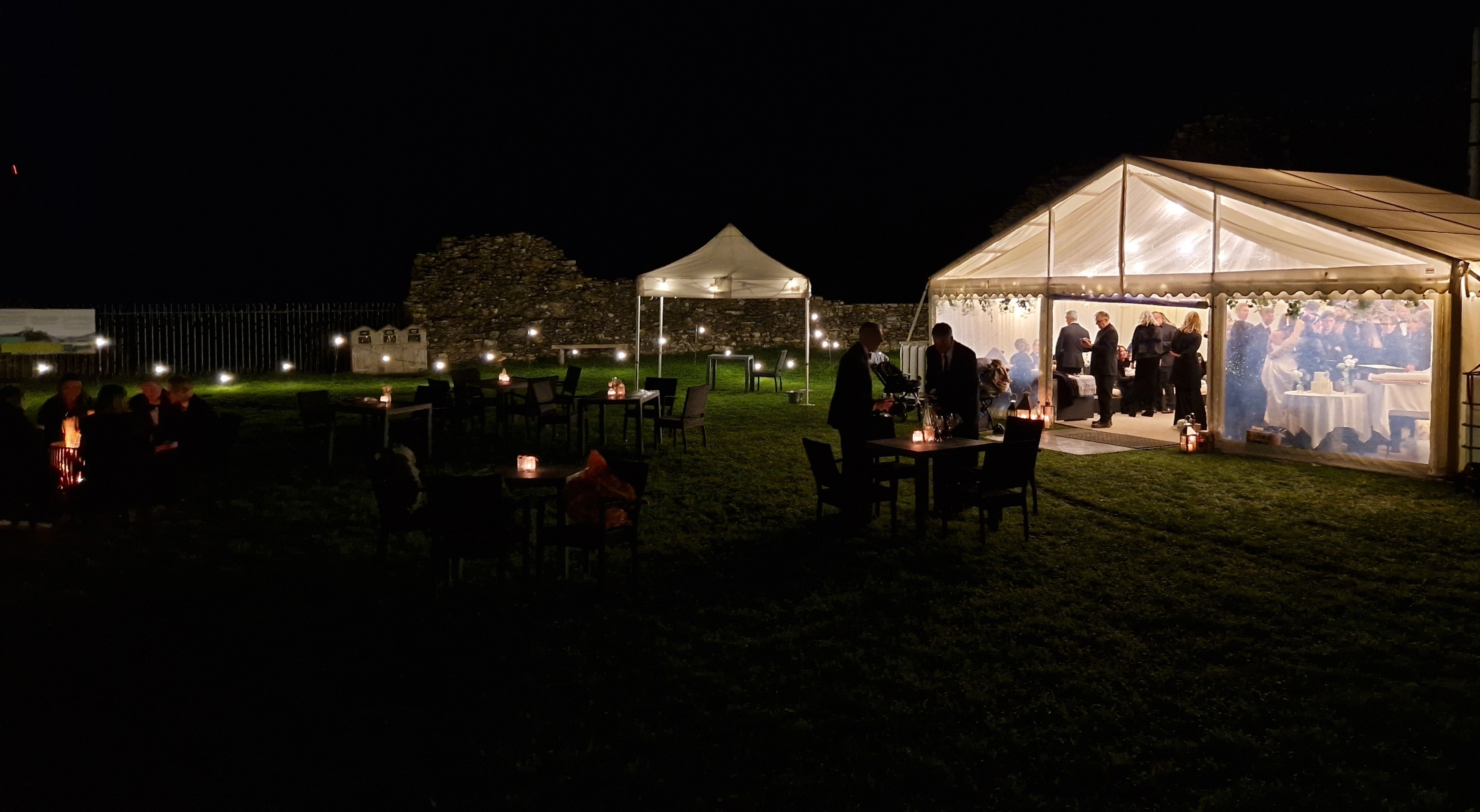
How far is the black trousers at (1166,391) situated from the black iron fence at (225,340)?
1384cm

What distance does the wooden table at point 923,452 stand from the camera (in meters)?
6.74

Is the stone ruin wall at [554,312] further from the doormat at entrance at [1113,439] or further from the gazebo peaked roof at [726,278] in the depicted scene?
the doormat at entrance at [1113,439]

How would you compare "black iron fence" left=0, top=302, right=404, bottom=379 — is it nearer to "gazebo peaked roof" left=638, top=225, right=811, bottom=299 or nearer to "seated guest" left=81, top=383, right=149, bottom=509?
"gazebo peaked roof" left=638, top=225, right=811, bottom=299

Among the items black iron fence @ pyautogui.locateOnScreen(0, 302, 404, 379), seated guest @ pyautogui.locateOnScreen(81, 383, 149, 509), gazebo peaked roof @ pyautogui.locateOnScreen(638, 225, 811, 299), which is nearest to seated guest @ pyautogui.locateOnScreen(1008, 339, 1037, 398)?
gazebo peaked roof @ pyautogui.locateOnScreen(638, 225, 811, 299)

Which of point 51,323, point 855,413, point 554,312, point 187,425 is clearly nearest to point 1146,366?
point 855,413

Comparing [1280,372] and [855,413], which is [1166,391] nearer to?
[1280,372]

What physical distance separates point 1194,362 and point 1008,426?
487 cm

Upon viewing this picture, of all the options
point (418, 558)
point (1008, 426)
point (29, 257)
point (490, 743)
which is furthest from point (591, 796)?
point (29, 257)

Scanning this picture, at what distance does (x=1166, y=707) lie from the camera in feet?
13.3

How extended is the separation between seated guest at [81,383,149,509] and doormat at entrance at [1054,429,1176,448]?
8574 mm

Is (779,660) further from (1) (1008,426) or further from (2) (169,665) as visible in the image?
(1) (1008,426)

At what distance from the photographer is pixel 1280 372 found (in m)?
10.2

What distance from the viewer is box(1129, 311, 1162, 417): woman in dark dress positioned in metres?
12.5

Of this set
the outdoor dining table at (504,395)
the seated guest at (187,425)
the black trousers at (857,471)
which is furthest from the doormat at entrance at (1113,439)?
the seated guest at (187,425)
